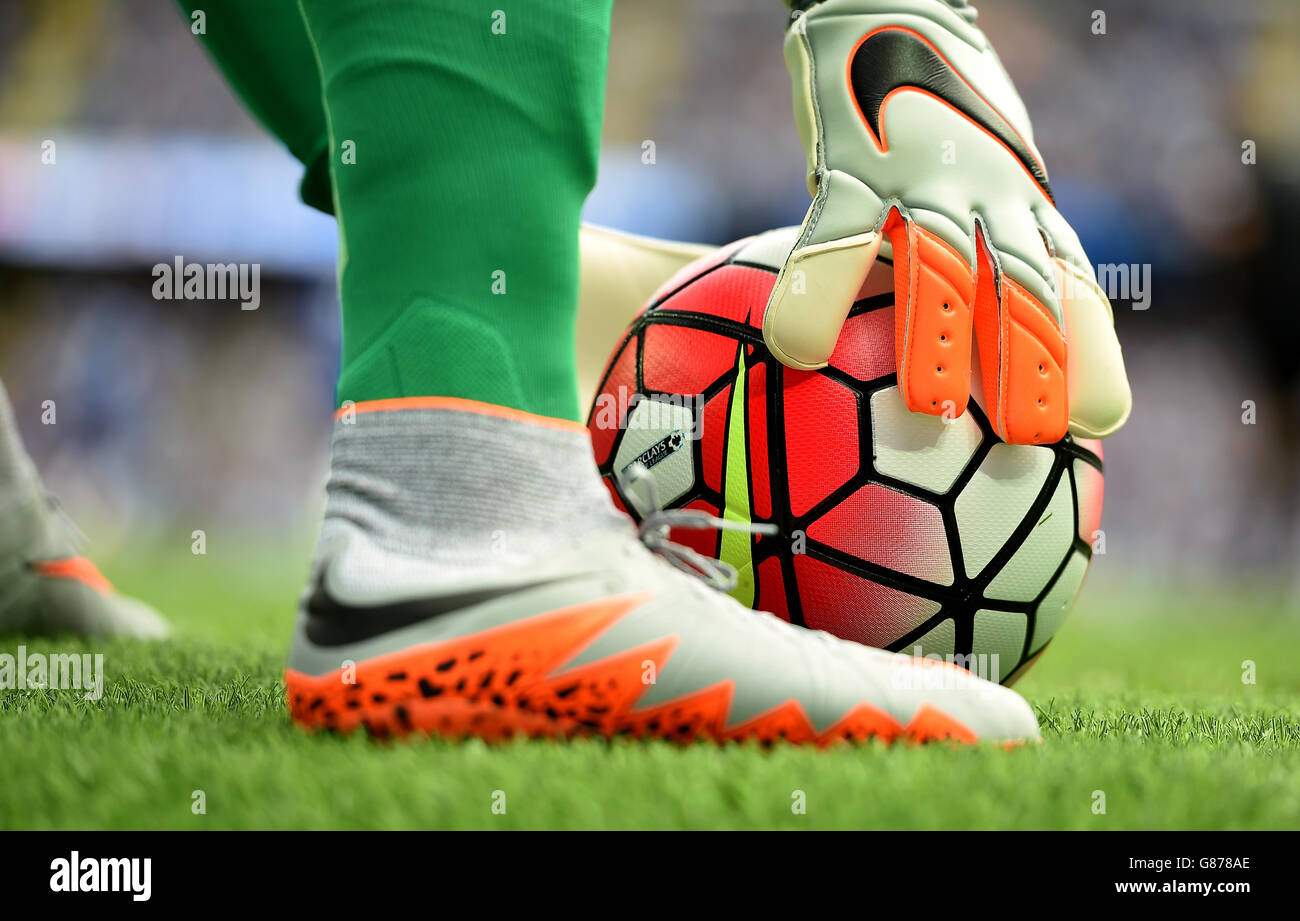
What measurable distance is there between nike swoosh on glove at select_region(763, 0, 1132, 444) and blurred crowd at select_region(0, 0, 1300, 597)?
8.77 meters

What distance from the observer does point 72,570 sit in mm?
2232

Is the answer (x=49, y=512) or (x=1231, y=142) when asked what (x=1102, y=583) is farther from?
(x=49, y=512)

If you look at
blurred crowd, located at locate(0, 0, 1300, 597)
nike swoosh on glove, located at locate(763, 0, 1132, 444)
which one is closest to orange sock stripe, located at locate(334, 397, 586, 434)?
nike swoosh on glove, located at locate(763, 0, 1132, 444)

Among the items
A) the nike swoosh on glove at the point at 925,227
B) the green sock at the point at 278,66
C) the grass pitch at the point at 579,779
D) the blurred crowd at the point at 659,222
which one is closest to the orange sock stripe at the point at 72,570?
the grass pitch at the point at 579,779

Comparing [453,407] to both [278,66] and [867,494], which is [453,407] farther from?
[278,66]

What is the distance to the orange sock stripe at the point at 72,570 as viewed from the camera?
2.20 m

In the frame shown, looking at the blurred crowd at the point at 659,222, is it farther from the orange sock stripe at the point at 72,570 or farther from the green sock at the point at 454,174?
the green sock at the point at 454,174

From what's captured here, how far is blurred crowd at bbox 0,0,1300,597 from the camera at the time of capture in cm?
1013

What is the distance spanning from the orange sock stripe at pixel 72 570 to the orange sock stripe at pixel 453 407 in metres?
1.53

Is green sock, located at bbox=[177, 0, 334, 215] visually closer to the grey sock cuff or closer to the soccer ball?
the soccer ball

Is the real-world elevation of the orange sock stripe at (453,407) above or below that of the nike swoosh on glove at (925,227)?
below

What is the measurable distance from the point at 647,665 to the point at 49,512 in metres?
→ 1.78

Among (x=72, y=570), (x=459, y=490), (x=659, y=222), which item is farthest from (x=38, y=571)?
(x=659, y=222)
